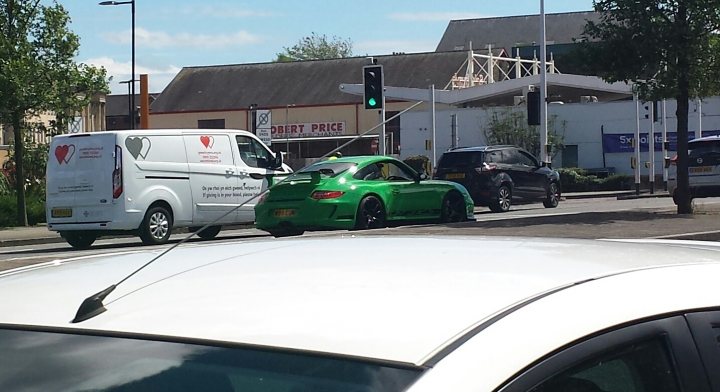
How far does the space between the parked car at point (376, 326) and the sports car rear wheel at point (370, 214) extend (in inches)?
583

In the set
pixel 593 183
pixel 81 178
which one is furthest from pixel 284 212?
pixel 593 183

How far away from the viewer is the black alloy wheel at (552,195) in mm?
28922

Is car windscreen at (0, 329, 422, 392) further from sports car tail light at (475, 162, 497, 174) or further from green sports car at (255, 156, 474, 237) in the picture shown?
sports car tail light at (475, 162, 497, 174)

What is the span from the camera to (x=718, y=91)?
2038 cm

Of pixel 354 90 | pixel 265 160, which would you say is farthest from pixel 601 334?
pixel 354 90

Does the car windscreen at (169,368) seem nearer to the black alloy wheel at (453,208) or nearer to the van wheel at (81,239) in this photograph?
the black alloy wheel at (453,208)

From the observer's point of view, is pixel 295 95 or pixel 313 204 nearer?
pixel 313 204

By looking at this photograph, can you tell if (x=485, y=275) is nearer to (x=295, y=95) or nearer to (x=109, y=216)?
(x=109, y=216)

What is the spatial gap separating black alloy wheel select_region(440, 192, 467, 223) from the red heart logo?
6.69 meters

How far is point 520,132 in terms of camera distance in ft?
162

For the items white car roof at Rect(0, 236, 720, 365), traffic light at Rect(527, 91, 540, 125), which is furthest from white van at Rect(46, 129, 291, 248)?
white car roof at Rect(0, 236, 720, 365)

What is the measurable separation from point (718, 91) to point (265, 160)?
8594mm

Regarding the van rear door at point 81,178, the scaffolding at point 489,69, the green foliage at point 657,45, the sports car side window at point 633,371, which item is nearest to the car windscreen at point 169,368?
the sports car side window at point 633,371

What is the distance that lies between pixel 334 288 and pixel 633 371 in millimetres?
642
